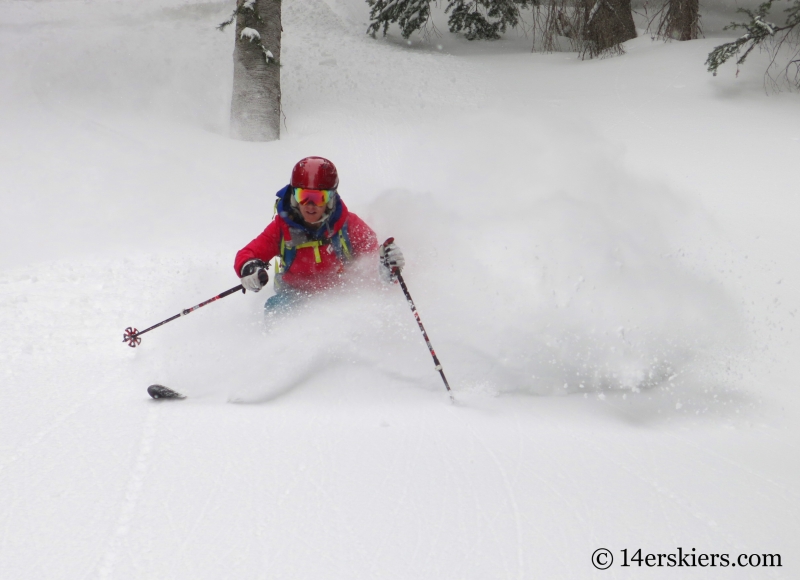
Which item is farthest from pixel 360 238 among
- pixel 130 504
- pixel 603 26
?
pixel 603 26

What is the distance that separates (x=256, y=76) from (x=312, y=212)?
5.22 meters

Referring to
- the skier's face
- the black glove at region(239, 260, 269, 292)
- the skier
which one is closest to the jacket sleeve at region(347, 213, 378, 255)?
the skier

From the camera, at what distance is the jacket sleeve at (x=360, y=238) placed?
14.8ft

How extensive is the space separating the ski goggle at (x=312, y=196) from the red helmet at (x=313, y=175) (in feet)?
0.09

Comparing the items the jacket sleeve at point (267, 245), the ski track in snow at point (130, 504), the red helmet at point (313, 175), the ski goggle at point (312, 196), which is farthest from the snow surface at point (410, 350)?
the red helmet at point (313, 175)

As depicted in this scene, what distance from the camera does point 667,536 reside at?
2264 mm

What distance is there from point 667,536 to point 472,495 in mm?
753

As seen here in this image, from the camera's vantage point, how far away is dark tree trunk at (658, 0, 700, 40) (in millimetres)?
11469

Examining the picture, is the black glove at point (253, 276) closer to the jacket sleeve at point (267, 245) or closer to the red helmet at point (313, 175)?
the jacket sleeve at point (267, 245)

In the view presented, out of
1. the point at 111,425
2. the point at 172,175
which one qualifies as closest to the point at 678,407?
the point at 111,425

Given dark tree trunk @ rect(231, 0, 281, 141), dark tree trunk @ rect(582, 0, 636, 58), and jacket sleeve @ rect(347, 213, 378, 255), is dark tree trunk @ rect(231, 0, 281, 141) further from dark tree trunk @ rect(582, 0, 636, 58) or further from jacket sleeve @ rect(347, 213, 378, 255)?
dark tree trunk @ rect(582, 0, 636, 58)

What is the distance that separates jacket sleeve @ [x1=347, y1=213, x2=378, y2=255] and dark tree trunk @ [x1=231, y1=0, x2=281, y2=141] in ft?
15.4

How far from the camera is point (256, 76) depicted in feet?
28.0

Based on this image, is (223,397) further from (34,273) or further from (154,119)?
(154,119)
